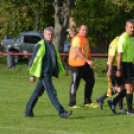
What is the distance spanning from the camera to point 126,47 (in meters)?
8.78

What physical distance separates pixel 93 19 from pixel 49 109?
26.6m

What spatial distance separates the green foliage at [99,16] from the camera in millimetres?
33500

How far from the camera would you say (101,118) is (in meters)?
8.66

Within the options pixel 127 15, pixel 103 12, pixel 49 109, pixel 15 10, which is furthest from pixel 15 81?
pixel 127 15

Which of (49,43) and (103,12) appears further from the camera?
(103,12)

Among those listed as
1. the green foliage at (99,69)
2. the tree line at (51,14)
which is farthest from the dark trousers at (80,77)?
the tree line at (51,14)

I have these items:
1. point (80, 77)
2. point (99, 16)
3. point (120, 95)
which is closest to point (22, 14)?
point (99, 16)

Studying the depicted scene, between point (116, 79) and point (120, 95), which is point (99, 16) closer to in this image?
point (116, 79)

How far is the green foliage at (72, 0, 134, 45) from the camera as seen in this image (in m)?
33.5

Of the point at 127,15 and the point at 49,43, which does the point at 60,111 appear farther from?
the point at 127,15

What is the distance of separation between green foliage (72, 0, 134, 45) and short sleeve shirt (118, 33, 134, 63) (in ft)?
71.3

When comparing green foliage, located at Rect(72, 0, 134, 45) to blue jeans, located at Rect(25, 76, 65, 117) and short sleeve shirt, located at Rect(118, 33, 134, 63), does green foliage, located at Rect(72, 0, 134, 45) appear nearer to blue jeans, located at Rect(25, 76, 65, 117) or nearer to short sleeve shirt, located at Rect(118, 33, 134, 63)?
short sleeve shirt, located at Rect(118, 33, 134, 63)

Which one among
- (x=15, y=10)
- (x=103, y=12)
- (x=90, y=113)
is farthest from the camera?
(x=103, y=12)

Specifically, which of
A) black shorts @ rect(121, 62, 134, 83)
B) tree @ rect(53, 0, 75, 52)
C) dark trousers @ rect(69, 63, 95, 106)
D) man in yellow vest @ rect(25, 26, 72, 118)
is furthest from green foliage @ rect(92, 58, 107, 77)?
man in yellow vest @ rect(25, 26, 72, 118)
